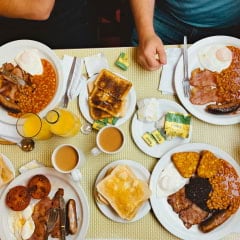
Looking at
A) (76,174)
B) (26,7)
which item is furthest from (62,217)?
(26,7)

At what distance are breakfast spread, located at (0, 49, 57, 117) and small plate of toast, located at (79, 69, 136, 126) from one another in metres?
0.15

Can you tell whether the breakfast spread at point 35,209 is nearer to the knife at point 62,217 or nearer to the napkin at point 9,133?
the knife at point 62,217

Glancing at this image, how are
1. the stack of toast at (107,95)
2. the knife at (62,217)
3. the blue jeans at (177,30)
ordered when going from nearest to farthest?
the knife at (62,217)
the stack of toast at (107,95)
the blue jeans at (177,30)

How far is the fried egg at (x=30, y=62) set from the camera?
5.91ft

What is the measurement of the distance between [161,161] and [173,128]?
5.3 inches

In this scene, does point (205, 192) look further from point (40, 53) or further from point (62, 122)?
point (40, 53)

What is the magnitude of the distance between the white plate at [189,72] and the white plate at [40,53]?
1.55 feet

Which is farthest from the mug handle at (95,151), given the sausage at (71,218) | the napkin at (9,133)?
the napkin at (9,133)

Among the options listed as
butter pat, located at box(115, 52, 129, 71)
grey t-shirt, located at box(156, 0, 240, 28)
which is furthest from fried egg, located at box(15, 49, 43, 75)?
grey t-shirt, located at box(156, 0, 240, 28)

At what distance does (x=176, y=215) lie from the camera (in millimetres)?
1678

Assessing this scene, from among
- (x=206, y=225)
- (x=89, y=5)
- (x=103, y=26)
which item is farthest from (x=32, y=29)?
(x=206, y=225)

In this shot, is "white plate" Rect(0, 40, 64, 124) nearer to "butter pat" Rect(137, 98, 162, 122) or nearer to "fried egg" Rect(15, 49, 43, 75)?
"fried egg" Rect(15, 49, 43, 75)

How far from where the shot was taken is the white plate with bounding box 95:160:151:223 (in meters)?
1.65

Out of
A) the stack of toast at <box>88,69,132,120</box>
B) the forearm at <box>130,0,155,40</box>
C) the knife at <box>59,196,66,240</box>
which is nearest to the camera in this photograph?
the knife at <box>59,196,66,240</box>
